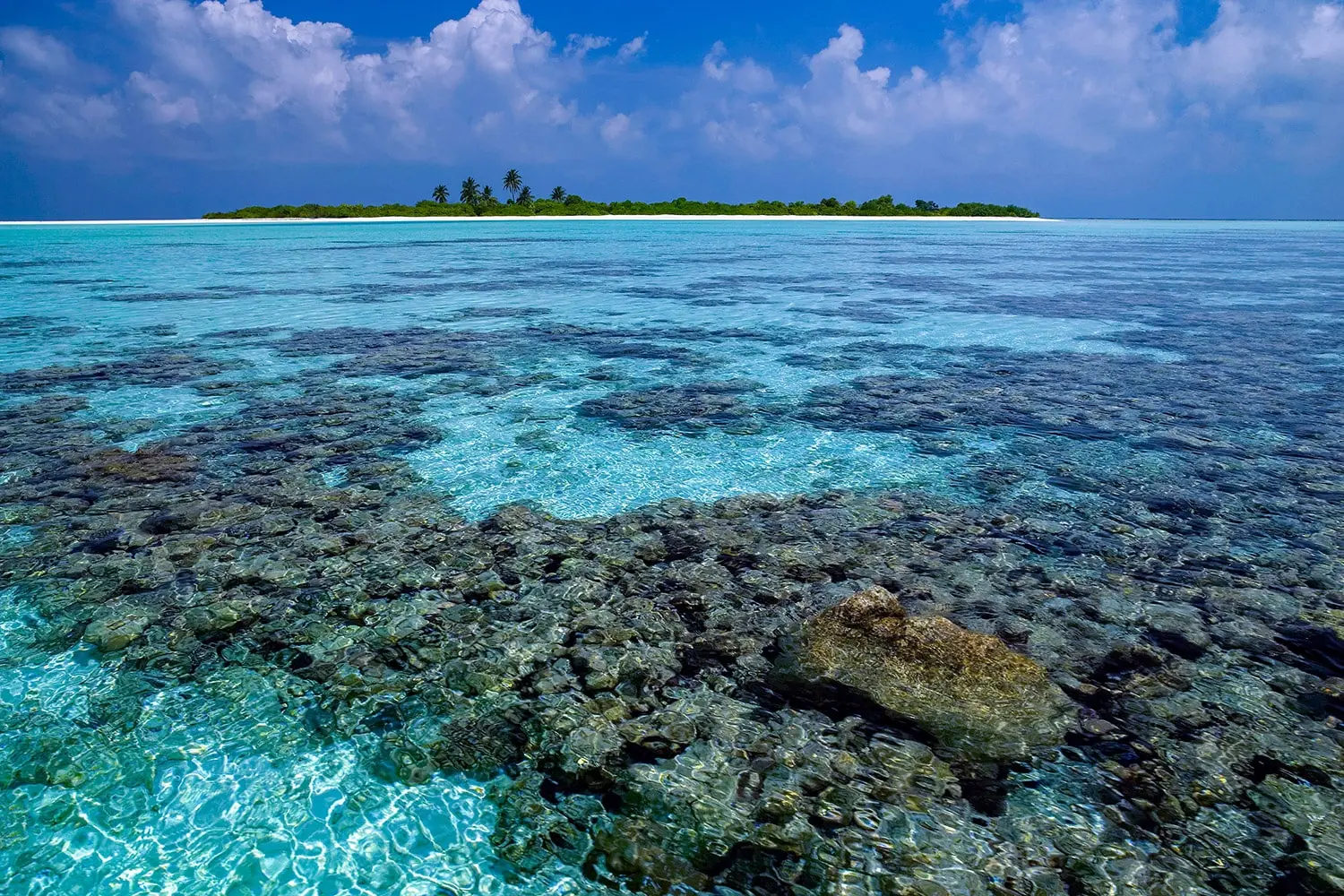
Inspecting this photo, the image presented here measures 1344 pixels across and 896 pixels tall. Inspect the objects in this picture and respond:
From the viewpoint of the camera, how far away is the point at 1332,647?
5441mm

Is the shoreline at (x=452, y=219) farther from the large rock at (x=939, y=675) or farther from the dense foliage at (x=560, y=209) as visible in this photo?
the large rock at (x=939, y=675)

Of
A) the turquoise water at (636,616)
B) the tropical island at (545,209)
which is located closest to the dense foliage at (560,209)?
the tropical island at (545,209)

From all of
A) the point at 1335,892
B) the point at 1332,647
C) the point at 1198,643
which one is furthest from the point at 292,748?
the point at 1332,647

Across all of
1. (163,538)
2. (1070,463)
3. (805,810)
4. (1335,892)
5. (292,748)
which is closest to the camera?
(1335,892)

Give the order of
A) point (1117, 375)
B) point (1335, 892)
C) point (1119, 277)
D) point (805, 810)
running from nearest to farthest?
point (1335, 892)
point (805, 810)
point (1117, 375)
point (1119, 277)

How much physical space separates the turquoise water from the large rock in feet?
0.48

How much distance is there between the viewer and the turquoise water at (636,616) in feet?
12.9

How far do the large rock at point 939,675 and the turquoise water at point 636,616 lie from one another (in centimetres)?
14

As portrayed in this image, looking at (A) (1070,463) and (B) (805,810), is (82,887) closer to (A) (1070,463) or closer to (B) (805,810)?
(B) (805,810)

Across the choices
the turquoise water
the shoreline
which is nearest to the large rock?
the turquoise water

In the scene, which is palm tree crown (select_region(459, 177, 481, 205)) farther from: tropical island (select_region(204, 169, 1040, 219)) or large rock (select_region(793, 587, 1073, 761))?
large rock (select_region(793, 587, 1073, 761))

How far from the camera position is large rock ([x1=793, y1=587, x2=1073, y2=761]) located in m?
4.63

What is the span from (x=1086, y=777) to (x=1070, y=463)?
5.72m

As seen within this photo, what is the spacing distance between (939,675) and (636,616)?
2201 millimetres
